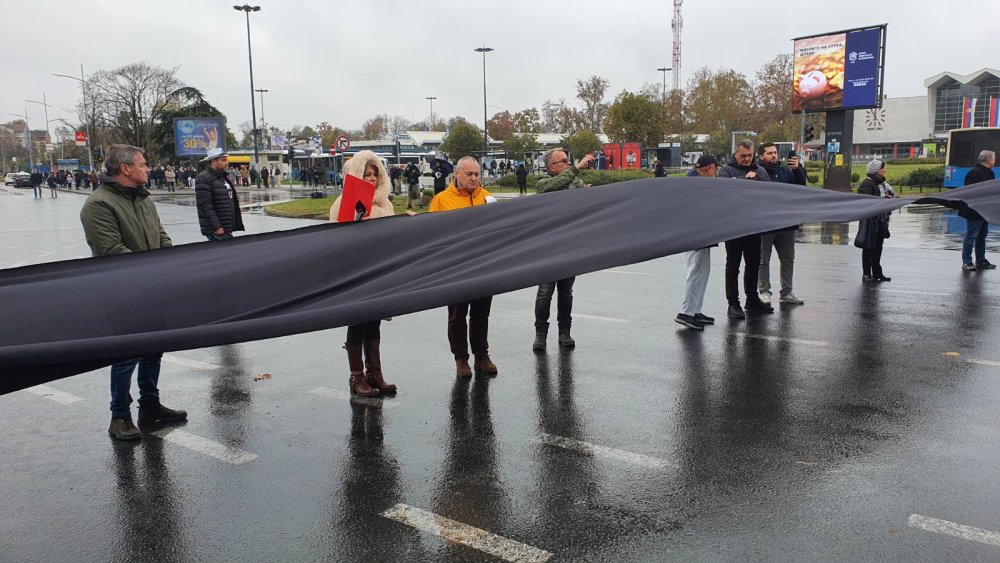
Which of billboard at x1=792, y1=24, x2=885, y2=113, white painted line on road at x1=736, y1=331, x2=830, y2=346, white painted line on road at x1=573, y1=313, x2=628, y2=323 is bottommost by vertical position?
white painted line on road at x1=573, y1=313, x2=628, y2=323

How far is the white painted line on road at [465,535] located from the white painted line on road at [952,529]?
1822mm

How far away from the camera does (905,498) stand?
3.89 metres

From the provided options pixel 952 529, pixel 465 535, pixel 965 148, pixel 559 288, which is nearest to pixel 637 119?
pixel 965 148

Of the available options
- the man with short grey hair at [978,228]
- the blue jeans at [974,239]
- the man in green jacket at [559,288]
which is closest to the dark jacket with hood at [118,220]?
the man in green jacket at [559,288]

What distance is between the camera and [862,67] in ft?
96.9

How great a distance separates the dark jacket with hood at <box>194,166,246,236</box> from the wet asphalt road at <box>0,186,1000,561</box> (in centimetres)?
185

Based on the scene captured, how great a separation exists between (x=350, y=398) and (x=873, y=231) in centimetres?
781

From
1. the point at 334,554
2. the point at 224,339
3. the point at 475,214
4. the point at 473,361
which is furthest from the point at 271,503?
the point at 473,361

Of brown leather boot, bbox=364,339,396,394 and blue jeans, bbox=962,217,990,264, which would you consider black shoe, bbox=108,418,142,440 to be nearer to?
brown leather boot, bbox=364,339,396,394

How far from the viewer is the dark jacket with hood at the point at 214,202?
28.3 feet

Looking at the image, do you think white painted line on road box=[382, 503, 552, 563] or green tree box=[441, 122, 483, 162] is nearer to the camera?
white painted line on road box=[382, 503, 552, 563]

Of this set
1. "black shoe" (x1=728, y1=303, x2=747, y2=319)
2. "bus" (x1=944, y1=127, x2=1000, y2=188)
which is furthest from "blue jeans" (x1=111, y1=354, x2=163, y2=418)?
"bus" (x1=944, y1=127, x2=1000, y2=188)

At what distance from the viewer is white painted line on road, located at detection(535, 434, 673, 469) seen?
443 centimetres

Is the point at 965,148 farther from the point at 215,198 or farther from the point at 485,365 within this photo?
the point at 215,198
